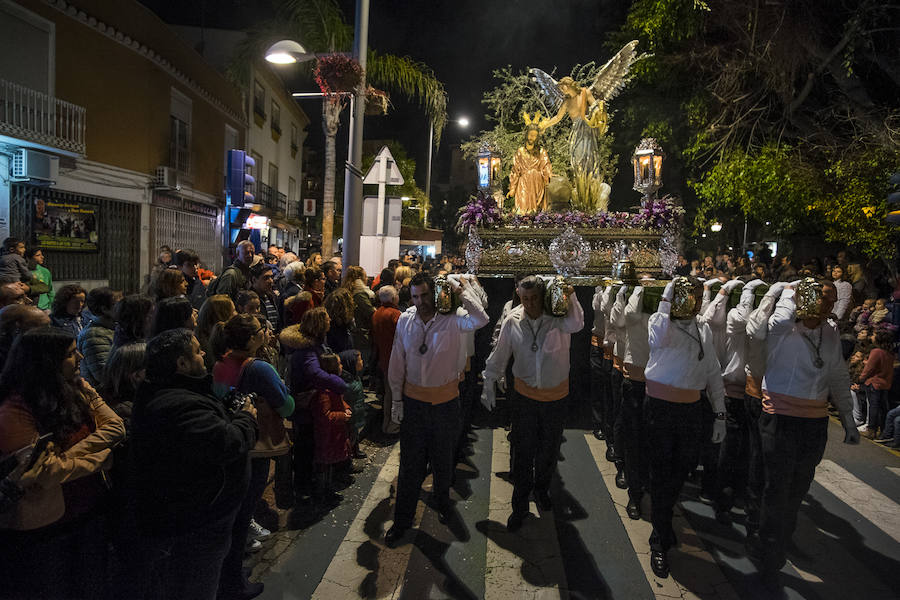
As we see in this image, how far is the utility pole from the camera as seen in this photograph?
8.43 m

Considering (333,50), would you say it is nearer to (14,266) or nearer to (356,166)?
(356,166)

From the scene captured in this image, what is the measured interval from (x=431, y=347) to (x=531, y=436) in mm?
1146

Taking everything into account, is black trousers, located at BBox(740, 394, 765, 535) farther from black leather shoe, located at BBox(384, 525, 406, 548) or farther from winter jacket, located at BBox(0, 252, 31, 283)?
winter jacket, located at BBox(0, 252, 31, 283)

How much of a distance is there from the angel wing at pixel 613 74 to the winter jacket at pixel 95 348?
9097mm

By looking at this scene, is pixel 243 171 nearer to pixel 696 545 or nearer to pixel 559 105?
pixel 559 105

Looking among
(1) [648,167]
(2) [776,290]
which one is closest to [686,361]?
(2) [776,290]

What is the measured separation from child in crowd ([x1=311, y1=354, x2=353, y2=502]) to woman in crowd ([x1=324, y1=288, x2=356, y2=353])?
0.86m

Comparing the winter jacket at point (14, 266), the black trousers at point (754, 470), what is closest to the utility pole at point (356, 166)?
the winter jacket at point (14, 266)

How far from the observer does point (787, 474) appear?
392 cm

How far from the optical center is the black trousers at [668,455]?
4.06m

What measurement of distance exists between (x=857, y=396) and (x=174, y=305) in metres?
9.00

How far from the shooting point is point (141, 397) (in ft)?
8.21

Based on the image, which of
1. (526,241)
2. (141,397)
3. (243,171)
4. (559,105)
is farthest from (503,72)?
(141,397)

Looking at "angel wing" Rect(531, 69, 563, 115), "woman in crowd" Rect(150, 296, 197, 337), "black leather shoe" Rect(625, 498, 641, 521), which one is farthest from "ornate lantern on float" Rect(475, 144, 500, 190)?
"woman in crowd" Rect(150, 296, 197, 337)
